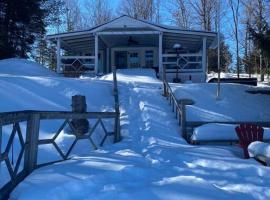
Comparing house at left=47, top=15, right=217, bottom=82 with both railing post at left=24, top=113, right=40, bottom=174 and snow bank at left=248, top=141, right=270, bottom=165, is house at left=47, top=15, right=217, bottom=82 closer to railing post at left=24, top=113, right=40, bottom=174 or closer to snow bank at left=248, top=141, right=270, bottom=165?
snow bank at left=248, top=141, right=270, bottom=165

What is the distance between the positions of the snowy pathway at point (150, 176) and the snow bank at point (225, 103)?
4.95m

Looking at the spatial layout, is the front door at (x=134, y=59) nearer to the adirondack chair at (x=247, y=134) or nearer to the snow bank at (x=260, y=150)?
the adirondack chair at (x=247, y=134)

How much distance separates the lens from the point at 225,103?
59.6ft

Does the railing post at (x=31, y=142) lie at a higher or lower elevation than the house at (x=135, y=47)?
lower

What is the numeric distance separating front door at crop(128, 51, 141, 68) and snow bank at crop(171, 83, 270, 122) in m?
10.5

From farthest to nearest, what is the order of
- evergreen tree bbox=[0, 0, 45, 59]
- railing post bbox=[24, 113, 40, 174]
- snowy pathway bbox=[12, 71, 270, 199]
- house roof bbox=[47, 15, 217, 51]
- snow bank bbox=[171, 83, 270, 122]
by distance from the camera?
1. evergreen tree bbox=[0, 0, 45, 59]
2. house roof bbox=[47, 15, 217, 51]
3. snow bank bbox=[171, 83, 270, 122]
4. railing post bbox=[24, 113, 40, 174]
5. snowy pathway bbox=[12, 71, 270, 199]

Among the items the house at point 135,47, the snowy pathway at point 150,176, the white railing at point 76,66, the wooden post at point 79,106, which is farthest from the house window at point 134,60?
the wooden post at point 79,106

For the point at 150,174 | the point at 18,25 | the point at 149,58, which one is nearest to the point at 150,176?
the point at 150,174

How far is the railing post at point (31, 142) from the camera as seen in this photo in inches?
297

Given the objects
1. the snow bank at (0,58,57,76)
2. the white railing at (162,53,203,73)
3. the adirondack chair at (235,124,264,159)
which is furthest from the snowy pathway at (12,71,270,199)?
the white railing at (162,53,203,73)

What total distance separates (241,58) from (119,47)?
2848 centimetres

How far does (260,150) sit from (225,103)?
8478mm

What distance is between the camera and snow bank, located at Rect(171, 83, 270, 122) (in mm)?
16609

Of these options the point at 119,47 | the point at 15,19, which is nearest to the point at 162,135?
the point at 119,47
